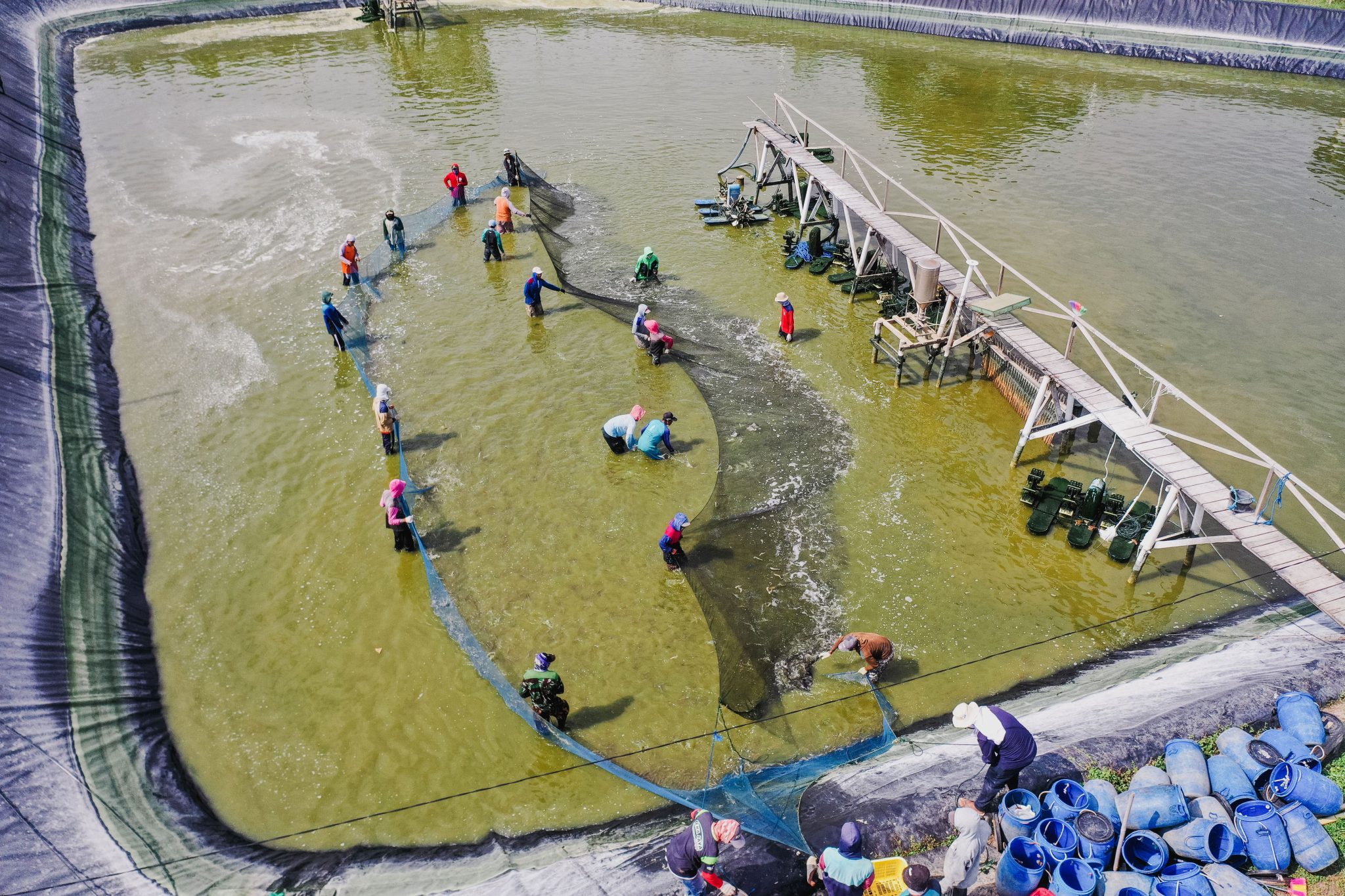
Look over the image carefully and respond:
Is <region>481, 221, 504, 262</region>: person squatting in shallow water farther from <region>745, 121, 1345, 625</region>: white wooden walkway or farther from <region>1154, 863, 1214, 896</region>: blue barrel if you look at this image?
<region>1154, 863, 1214, 896</region>: blue barrel

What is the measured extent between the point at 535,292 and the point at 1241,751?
19.0m

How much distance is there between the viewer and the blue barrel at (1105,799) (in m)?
10.1

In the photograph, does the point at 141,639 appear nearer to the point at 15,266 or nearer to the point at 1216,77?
the point at 15,266

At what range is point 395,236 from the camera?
2655 centimetres

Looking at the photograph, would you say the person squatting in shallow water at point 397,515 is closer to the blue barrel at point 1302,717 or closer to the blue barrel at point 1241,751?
the blue barrel at point 1241,751

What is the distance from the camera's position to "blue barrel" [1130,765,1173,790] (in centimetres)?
1047

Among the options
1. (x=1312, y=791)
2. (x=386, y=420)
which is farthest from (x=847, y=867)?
(x=386, y=420)

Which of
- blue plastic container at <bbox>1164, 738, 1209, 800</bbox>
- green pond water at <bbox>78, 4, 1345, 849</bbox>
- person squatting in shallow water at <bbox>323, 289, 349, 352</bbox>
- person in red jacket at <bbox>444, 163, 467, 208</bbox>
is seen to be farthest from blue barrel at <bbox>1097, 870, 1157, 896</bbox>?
person in red jacket at <bbox>444, 163, 467, 208</bbox>

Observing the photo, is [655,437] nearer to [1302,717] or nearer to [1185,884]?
[1185,884]

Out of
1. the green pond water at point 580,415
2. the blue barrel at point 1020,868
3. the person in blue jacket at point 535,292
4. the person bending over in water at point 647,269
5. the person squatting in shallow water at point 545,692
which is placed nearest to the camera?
the blue barrel at point 1020,868

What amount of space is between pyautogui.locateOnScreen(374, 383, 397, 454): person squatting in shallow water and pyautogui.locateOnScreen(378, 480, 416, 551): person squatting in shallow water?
2.76m

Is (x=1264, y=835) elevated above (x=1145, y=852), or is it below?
above

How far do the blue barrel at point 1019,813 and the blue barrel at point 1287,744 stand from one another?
11.6ft

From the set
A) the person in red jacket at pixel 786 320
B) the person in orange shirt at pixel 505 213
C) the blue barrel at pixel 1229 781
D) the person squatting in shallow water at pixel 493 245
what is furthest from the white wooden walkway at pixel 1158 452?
the person in orange shirt at pixel 505 213
